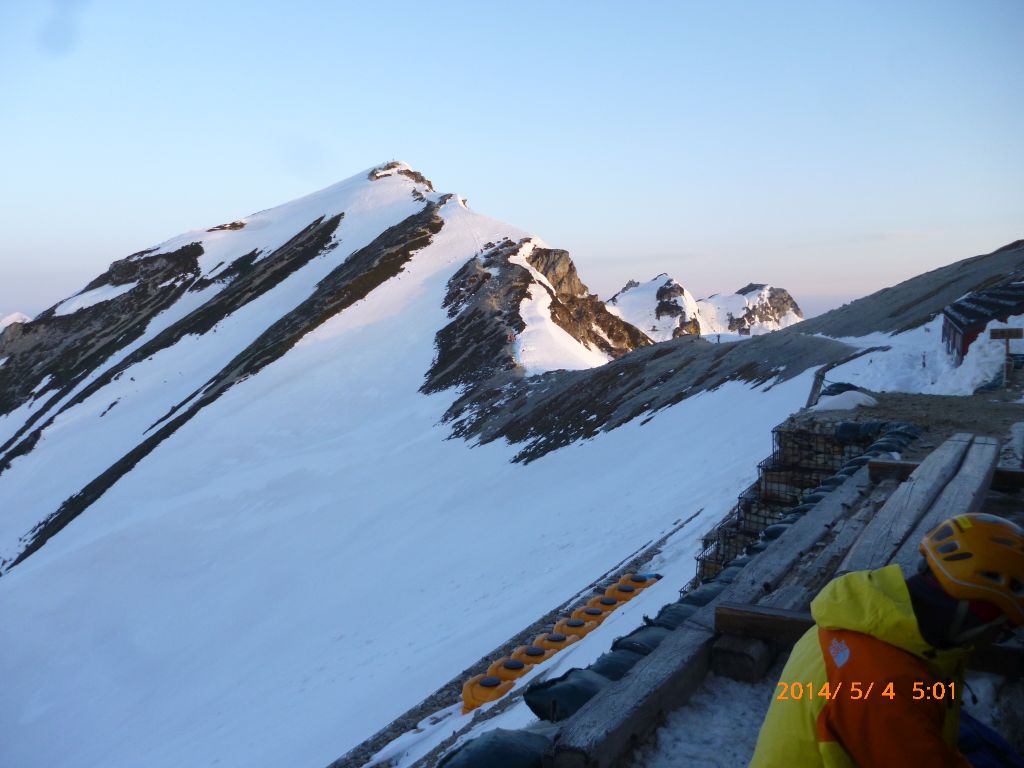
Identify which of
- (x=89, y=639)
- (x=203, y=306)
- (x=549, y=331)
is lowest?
(x=89, y=639)

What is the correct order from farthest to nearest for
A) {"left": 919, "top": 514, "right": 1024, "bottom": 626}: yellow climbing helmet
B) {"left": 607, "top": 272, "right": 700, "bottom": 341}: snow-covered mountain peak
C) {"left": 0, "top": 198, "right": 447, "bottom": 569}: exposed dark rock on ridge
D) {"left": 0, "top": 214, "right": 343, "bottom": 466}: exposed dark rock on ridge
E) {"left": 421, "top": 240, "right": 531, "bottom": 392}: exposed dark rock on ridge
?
{"left": 607, "top": 272, "right": 700, "bottom": 341}: snow-covered mountain peak → {"left": 0, "top": 214, "right": 343, "bottom": 466}: exposed dark rock on ridge → {"left": 421, "top": 240, "right": 531, "bottom": 392}: exposed dark rock on ridge → {"left": 0, "top": 198, "right": 447, "bottom": 569}: exposed dark rock on ridge → {"left": 919, "top": 514, "right": 1024, "bottom": 626}: yellow climbing helmet

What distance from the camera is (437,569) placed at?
20125 mm

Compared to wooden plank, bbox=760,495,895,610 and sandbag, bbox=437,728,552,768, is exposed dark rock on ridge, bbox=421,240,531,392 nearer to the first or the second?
wooden plank, bbox=760,495,895,610

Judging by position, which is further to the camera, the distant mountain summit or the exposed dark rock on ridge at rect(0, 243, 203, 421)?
the distant mountain summit

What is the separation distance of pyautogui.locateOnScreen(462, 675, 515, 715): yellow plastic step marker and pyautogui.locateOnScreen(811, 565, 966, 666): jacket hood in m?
6.98

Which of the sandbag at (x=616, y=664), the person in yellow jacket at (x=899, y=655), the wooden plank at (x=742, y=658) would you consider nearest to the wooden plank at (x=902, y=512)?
the wooden plank at (x=742, y=658)

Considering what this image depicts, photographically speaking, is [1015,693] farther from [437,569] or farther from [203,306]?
[203,306]

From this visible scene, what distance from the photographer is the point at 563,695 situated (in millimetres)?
4027

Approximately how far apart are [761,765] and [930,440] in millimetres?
6623

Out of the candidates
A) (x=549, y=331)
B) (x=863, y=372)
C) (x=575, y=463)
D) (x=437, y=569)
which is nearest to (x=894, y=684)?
(x=437, y=569)

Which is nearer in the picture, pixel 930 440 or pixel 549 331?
pixel 930 440

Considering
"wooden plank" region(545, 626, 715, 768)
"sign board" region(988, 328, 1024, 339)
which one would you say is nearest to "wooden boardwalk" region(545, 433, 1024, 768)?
"wooden plank" region(545, 626, 715, 768)

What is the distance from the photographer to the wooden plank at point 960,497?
427 cm

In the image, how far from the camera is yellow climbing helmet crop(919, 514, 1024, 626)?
7.97 feet
